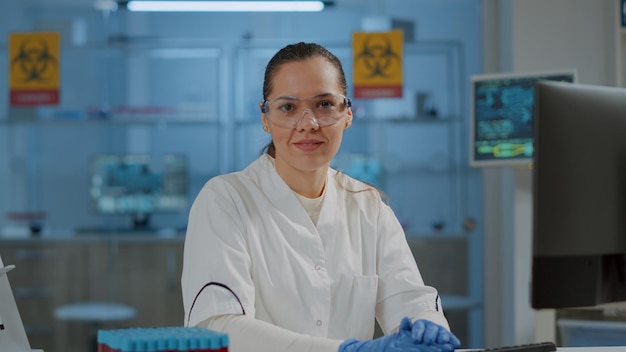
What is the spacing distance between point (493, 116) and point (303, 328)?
7.33 ft

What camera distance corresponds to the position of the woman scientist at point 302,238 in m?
2.00

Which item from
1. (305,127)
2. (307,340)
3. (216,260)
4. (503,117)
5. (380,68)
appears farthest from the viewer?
(380,68)

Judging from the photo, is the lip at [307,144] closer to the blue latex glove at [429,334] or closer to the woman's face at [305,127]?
the woman's face at [305,127]

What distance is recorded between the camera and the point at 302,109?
2.06 metres

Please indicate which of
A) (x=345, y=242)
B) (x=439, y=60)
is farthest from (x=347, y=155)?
(x=345, y=242)

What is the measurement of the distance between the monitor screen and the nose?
3.05 metres

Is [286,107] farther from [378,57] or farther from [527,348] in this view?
[378,57]

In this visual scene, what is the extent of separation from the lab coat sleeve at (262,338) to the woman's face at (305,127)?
0.41 m

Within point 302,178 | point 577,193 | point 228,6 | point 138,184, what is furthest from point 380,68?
point 577,193

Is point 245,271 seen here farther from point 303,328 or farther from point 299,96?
point 299,96

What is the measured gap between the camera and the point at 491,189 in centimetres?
476

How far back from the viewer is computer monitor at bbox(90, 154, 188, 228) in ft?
16.3

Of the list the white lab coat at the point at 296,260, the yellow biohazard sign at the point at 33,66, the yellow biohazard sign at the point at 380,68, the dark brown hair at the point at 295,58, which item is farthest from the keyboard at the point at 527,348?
the yellow biohazard sign at the point at 33,66

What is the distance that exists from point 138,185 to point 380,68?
4.81ft
